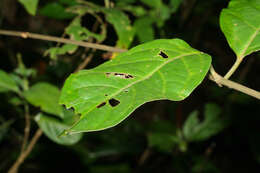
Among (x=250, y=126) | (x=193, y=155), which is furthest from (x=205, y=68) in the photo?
(x=250, y=126)

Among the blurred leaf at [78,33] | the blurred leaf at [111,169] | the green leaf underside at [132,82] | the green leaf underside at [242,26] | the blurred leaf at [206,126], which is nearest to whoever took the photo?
the green leaf underside at [132,82]

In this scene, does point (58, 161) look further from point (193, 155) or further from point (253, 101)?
point (253, 101)

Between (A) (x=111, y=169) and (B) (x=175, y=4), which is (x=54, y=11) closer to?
(B) (x=175, y=4)

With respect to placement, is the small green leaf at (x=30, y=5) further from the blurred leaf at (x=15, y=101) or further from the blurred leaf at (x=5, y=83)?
the blurred leaf at (x=15, y=101)

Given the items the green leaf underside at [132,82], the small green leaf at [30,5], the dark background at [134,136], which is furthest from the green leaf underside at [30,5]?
the dark background at [134,136]

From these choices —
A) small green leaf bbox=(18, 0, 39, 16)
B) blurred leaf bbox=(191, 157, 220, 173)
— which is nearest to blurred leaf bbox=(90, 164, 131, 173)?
blurred leaf bbox=(191, 157, 220, 173)
